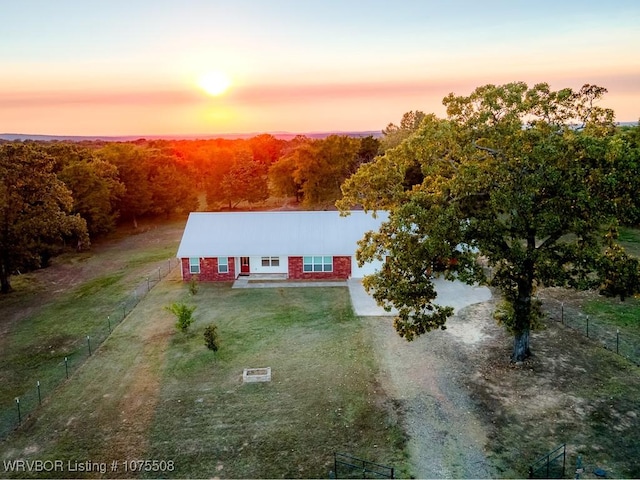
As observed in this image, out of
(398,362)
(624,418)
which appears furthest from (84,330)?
(624,418)

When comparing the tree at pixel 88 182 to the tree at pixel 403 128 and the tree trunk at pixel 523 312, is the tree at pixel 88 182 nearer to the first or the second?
the tree at pixel 403 128

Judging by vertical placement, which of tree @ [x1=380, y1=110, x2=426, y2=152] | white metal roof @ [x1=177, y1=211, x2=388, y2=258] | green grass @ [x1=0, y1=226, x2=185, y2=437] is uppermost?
tree @ [x1=380, y1=110, x2=426, y2=152]

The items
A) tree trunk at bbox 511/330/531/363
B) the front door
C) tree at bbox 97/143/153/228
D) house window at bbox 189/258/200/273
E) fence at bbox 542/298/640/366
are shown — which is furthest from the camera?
tree at bbox 97/143/153/228

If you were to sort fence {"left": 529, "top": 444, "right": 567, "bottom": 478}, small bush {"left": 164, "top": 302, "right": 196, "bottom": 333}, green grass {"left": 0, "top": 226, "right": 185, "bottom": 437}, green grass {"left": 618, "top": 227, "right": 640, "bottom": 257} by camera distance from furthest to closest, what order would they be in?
green grass {"left": 618, "top": 227, "right": 640, "bottom": 257}
small bush {"left": 164, "top": 302, "right": 196, "bottom": 333}
green grass {"left": 0, "top": 226, "right": 185, "bottom": 437}
fence {"left": 529, "top": 444, "right": 567, "bottom": 478}

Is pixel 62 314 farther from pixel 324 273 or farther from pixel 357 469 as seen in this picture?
pixel 357 469

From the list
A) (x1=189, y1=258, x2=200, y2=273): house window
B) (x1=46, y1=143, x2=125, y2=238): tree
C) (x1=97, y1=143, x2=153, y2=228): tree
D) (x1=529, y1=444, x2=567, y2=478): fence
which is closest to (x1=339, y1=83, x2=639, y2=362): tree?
(x1=529, y1=444, x2=567, y2=478): fence

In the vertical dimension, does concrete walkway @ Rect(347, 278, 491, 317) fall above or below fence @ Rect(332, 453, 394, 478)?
above

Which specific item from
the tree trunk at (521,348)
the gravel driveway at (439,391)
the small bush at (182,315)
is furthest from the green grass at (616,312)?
the small bush at (182,315)

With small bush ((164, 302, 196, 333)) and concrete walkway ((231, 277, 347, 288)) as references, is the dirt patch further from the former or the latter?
small bush ((164, 302, 196, 333))
